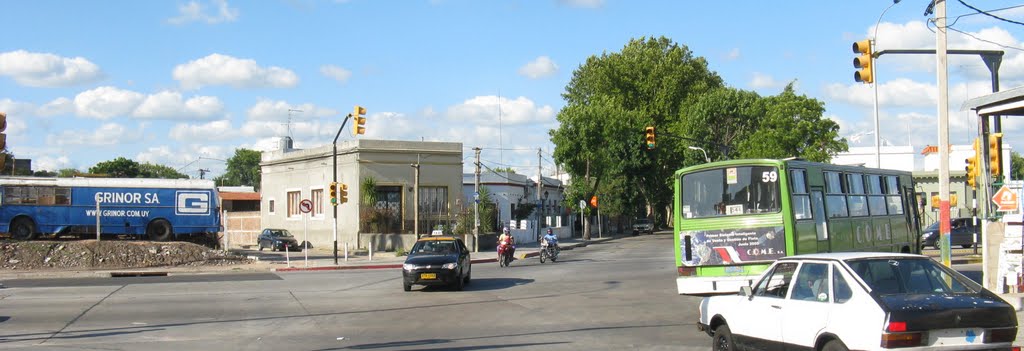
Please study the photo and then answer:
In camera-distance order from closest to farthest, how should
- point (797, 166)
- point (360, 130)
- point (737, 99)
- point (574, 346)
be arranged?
point (574, 346)
point (797, 166)
point (360, 130)
point (737, 99)

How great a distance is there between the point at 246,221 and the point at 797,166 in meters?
48.8

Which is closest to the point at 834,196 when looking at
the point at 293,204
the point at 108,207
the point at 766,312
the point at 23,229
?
the point at 766,312

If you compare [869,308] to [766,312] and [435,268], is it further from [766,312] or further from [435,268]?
[435,268]

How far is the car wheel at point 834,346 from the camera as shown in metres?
8.46

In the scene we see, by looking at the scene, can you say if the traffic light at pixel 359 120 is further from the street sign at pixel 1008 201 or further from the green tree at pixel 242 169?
the green tree at pixel 242 169

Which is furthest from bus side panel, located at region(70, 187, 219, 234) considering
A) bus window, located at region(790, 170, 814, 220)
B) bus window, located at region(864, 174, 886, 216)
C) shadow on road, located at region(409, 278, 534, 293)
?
bus window, located at region(790, 170, 814, 220)

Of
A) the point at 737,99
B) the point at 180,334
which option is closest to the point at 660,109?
the point at 737,99

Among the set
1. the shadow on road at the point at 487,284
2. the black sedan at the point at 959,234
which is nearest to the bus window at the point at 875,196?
the shadow on road at the point at 487,284

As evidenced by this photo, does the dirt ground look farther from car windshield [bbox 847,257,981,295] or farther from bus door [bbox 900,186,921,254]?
car windshield [bbox 847,257,981,295]

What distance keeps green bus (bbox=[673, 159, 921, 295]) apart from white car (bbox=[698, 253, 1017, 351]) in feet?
15.8

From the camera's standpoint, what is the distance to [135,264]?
110 ft

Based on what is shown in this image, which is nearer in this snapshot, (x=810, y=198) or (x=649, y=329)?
(x=649, y=329)

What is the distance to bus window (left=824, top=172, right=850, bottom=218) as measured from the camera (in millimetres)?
16812

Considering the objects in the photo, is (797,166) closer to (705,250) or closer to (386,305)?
(705,250)
